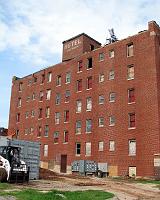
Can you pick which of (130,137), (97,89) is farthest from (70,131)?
(130,137)

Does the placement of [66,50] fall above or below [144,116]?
above

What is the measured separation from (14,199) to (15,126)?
49113 millimetres

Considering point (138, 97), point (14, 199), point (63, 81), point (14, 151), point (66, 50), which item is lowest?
point (14, 199)

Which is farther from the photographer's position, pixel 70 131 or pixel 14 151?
pixel 70 131

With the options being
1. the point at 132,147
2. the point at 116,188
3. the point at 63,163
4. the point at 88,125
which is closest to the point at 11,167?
the point at 116,188

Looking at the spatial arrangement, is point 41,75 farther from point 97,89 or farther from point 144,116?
point 144,116

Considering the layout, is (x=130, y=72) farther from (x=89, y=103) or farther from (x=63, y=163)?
(x=63, y=163)

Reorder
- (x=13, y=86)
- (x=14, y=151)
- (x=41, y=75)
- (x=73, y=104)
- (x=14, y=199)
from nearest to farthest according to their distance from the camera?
(x=14, y=199), (x=14, y=151), (x=73, y=104), (x=41, y=75), (x=13, y=86)

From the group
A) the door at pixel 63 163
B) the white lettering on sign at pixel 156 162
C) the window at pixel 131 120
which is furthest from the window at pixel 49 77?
the white lettering on sign at pixel 156 162

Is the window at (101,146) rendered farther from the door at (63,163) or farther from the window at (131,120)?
the door at (63,163)

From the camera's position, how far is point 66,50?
196 feet

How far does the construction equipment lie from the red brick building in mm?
18337

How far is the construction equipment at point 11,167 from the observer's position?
26.8 metres

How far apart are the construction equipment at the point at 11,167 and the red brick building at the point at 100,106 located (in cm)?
1834
